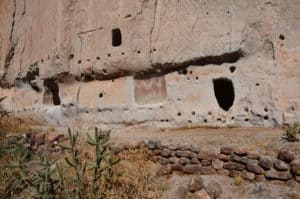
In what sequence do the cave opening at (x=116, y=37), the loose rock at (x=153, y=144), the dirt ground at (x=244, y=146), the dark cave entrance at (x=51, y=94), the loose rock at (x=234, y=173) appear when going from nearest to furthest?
the dirt ground at (x=244, y=146) → the loose rock at (x=234, y=173) → the loose rock at (x=153, y=144) → the cave opening at (x=116, y=37) → the dark cave entrance at (x=51, y=94)

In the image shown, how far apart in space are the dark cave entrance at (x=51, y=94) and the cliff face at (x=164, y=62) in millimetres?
35

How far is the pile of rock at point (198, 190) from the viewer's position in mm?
6020

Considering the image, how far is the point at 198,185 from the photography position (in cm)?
618

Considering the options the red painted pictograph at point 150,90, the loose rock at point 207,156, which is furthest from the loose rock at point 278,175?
the red painted pictograph at point 150,90

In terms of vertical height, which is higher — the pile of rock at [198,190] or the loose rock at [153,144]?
the loose rock at [153,144]

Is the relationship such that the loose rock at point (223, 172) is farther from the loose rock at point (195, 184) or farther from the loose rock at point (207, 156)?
the loose rock at point (195, 184)

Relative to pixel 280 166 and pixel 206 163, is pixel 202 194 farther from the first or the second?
pixel 280 166

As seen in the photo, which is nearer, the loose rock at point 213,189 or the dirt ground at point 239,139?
the loose rock at point 213,189

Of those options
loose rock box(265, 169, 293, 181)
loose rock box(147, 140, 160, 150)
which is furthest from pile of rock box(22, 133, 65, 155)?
loose rock box(265, 169, 293, 181)

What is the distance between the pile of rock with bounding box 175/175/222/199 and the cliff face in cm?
387

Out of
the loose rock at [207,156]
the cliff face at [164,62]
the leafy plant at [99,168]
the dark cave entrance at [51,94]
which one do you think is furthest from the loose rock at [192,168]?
the dark cave entrance at [51,94]

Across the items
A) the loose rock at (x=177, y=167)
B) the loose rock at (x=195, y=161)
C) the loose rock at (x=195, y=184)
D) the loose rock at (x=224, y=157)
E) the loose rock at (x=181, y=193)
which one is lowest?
the loose rock at (x=181, y=193)

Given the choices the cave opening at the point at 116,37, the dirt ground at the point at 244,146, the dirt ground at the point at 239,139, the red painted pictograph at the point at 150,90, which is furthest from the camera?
the cave opening at the point at 116,37

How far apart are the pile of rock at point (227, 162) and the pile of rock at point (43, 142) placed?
2.64 metres
